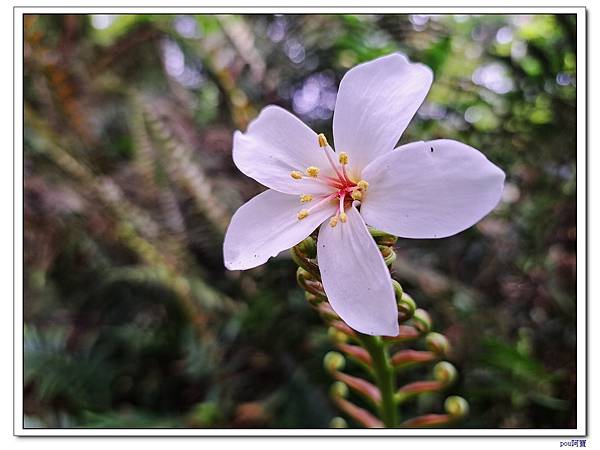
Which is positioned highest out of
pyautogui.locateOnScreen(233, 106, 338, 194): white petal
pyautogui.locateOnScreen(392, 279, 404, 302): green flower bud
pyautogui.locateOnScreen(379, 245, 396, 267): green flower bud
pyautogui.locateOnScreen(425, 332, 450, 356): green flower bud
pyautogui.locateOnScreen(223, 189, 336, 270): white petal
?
pyautogui.locateOnScreen(233, 106, 338, 194): white petal

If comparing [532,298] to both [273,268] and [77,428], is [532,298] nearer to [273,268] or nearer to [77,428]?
[273,268]

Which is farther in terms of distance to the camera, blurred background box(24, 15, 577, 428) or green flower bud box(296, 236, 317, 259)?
blurred background box(24, 15, 577, 428)

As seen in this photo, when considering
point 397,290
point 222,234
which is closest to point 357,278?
point 397,290

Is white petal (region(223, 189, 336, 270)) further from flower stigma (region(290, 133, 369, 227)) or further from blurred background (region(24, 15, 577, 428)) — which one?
blurred background (region(24, 15, 577, 428))

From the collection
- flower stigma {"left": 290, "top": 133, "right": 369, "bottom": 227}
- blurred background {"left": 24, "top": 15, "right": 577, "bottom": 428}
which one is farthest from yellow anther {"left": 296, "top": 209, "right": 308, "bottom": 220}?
blurred background {"left": 24, "top": 15, "right": 577, "bottom": 428}

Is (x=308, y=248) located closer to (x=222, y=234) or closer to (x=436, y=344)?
(x=436, y=344)

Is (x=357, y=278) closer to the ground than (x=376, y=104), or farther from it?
closer to the ground

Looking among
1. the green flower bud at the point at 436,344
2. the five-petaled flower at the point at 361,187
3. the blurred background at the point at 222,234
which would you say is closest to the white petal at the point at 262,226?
the five-petaled flower at the point at 361,187
